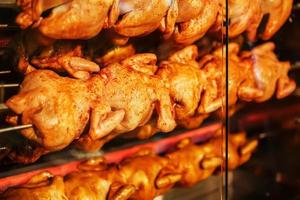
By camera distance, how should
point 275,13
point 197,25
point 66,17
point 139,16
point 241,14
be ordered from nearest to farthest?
point 66,17 → point 139,16 → point 197,25 → point 241,14 → point 275,13

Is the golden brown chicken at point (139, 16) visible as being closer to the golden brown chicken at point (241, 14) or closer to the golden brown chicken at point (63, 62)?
the golden brown chicken at point (63, 62)

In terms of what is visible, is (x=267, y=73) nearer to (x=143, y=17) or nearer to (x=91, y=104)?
(x=143, y=17)

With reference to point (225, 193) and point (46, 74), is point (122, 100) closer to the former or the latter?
point (46, 74)

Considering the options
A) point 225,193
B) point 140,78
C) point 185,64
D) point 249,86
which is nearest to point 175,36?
point 185,64

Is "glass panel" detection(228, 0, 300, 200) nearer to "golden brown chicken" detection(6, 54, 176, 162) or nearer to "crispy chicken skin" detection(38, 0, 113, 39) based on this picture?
"golden brown chicken" detection(6, 54, 176, 162)

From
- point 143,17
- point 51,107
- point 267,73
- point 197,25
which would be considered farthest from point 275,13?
point 51,107
